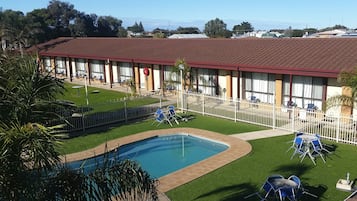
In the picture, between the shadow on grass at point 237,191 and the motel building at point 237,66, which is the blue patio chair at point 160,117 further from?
the shadow on grass at point 237,191

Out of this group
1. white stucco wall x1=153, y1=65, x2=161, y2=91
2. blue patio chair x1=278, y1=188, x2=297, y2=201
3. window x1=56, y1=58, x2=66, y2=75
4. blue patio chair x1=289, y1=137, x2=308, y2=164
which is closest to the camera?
blue patio chair x1=278, y1=188, x2=297, y2=201

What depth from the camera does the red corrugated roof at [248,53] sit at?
1943cm

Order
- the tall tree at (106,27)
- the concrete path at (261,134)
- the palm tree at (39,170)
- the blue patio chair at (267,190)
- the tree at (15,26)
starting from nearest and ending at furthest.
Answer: the palm tree at (39,170)
the blue patio chair at (267,190)
the concrete path at (261,134)
the tree at (15,26)
the tall tree at (106,27)

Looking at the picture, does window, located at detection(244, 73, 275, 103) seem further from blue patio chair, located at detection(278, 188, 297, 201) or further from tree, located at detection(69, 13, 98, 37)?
tree, located at detection(69, 13, 98, 37)

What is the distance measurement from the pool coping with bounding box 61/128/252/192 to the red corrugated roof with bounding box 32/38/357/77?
5.90 metres

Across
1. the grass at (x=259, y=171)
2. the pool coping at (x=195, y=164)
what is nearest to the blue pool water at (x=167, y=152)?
the pool coping at (x=195, y=164)

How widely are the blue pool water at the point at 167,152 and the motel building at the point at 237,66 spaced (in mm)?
5917

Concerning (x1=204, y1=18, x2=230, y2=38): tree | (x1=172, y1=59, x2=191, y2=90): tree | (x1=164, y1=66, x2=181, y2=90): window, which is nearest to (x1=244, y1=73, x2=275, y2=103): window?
(x1=172, y1=59, x2=191, y2=90): tree

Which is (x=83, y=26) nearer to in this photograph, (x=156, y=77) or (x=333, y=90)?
(x=156, y=77)

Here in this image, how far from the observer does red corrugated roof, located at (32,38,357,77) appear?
19.4m

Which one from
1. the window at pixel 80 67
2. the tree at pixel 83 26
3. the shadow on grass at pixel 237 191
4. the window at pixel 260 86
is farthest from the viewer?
the tree at pixel 83 26

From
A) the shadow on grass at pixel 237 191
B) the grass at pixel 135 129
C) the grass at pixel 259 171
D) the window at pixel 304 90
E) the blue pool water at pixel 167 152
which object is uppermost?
the window at pixel 304 90

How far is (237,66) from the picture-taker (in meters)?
21.9

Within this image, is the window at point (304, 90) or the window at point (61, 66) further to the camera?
the window at point (61, 66)
